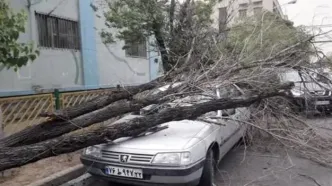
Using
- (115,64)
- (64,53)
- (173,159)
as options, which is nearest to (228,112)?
(173,159)

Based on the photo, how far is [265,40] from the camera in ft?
23.0

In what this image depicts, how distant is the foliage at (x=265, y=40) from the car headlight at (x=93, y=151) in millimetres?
2822

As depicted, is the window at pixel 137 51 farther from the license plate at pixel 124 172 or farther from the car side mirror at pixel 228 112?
the license plate at pixel 124 172

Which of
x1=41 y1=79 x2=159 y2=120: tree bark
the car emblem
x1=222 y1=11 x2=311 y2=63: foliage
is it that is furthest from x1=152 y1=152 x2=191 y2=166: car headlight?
x1=222 y1=11 x2=311 y2=63: foliage

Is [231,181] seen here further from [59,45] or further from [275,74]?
[59,45]

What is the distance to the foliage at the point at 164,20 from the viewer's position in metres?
8.51

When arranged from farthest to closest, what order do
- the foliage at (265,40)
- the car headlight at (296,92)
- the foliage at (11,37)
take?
1. the foliage at (265,40)
2. the car headlight at (296,92)
3. the foliage at (11,37)

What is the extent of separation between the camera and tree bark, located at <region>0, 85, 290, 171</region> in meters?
3.73

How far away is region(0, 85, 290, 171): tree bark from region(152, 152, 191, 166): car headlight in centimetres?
60

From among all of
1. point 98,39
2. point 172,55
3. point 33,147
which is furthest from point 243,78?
point 98,39

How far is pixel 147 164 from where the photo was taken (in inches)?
149

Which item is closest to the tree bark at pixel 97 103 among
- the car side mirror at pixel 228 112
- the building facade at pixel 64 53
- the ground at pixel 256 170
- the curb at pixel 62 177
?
the curb at pixel 62 177

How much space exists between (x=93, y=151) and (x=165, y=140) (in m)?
0.93

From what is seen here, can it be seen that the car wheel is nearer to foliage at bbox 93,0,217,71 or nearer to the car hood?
the car hood
